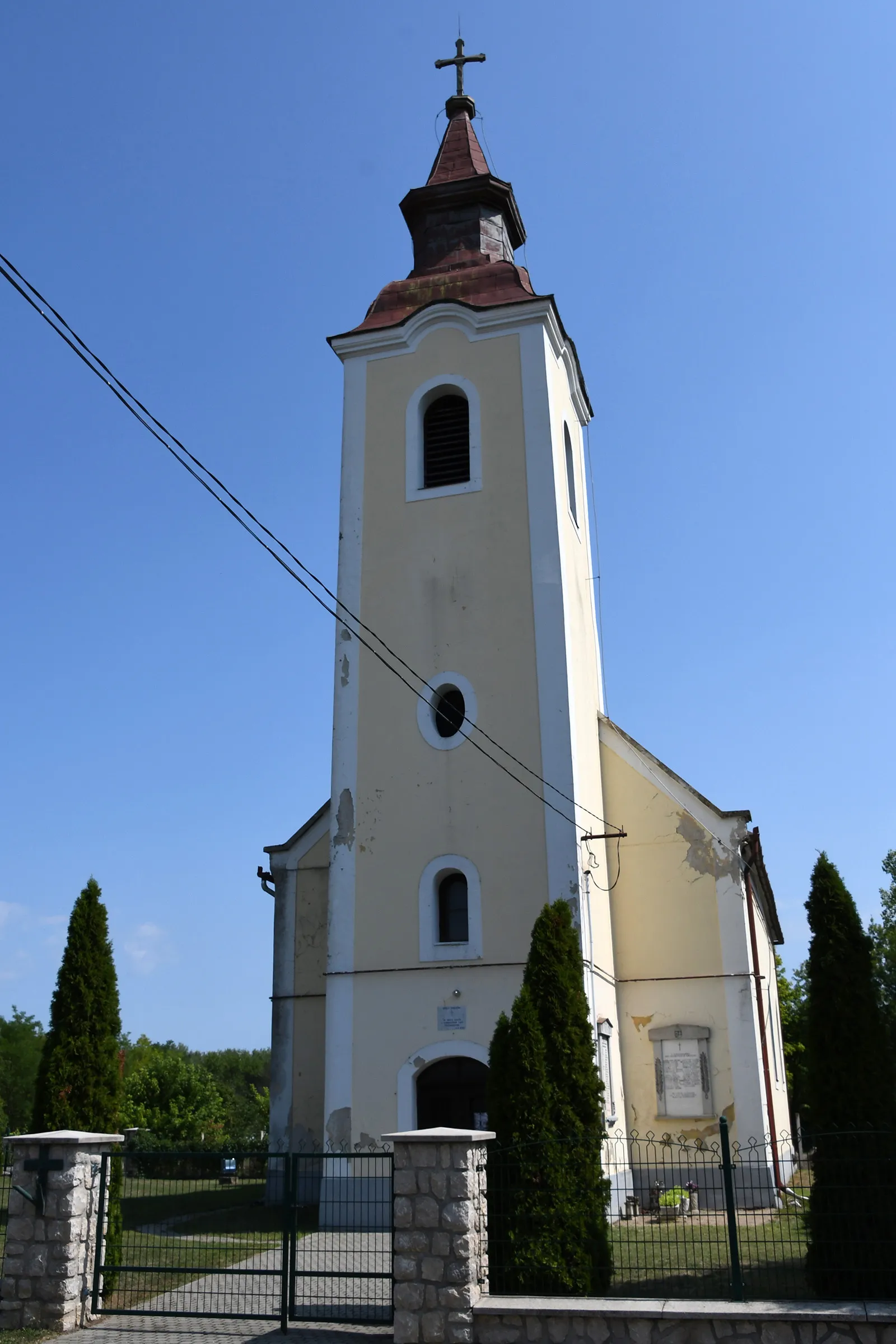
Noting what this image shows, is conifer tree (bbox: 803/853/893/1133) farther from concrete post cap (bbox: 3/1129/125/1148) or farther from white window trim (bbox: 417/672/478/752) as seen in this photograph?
white window trim (bbox: 417/672/478/752)

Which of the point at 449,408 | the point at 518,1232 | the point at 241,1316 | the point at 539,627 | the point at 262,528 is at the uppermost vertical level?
the point at 449,408

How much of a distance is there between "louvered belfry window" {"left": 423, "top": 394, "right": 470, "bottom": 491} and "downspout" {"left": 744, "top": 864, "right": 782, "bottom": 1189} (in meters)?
7.39

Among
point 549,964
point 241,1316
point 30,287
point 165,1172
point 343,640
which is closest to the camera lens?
point 30,287

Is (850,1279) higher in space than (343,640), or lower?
lower

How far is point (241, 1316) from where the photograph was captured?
Result: 9.06 m

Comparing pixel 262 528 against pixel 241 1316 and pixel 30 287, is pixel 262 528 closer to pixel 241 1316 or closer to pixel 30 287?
pixel 30 287

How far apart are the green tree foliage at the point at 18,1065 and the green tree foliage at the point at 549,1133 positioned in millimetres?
46635

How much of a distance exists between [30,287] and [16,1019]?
54382 millimetres

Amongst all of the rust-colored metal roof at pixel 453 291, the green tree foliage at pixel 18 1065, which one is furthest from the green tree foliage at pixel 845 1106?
the green tree foliage at pixel 18 1065

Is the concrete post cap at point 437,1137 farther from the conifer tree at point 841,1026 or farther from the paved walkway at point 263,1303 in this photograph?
the conifer tree at point 841,1026

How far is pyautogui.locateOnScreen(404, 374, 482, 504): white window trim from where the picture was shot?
17.8 metres

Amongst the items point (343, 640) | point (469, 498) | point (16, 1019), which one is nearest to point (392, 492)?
point (469, 498)

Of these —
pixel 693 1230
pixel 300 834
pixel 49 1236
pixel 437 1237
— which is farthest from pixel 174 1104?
pixel 437 1237

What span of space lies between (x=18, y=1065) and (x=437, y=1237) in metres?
50.8
